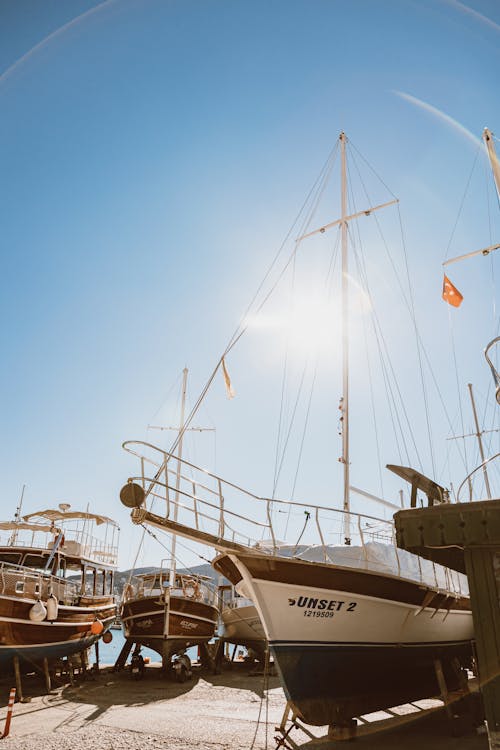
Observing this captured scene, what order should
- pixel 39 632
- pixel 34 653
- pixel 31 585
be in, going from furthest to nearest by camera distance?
pixel 31 585 → pixel 39 632 → pixel 34 653

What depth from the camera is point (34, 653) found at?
13.6 meters

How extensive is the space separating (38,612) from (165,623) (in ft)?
15.6

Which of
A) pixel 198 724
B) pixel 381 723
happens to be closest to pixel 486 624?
pixel 381 723

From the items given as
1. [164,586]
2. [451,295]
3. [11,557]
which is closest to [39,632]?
[11,557]

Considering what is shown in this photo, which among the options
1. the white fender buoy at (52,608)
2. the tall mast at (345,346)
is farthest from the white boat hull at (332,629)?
the white fender buoy at (52,608)

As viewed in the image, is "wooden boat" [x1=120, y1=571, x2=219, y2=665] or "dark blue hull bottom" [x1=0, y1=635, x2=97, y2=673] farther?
"wooden boat" [x1=120, y1=571, x2=219, y2=665]

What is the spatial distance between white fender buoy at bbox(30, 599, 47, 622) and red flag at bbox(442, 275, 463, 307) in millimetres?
16040

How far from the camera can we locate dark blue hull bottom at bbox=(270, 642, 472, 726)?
8227 mm

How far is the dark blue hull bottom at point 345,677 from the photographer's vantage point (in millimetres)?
8227

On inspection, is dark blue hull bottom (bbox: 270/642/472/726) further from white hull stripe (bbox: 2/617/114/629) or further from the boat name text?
white hull stripe (bbox: 2/617/114/629)

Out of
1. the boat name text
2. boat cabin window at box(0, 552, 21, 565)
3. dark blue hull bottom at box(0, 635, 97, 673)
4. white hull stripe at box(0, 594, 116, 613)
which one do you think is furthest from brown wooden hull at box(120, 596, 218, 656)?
the boat name text

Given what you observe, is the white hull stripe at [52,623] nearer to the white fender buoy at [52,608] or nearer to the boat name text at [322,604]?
the white fender buoy at [52,608]

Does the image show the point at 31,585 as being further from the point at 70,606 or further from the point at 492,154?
the point at 492,154

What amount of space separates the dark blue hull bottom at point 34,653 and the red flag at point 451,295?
672 inches
